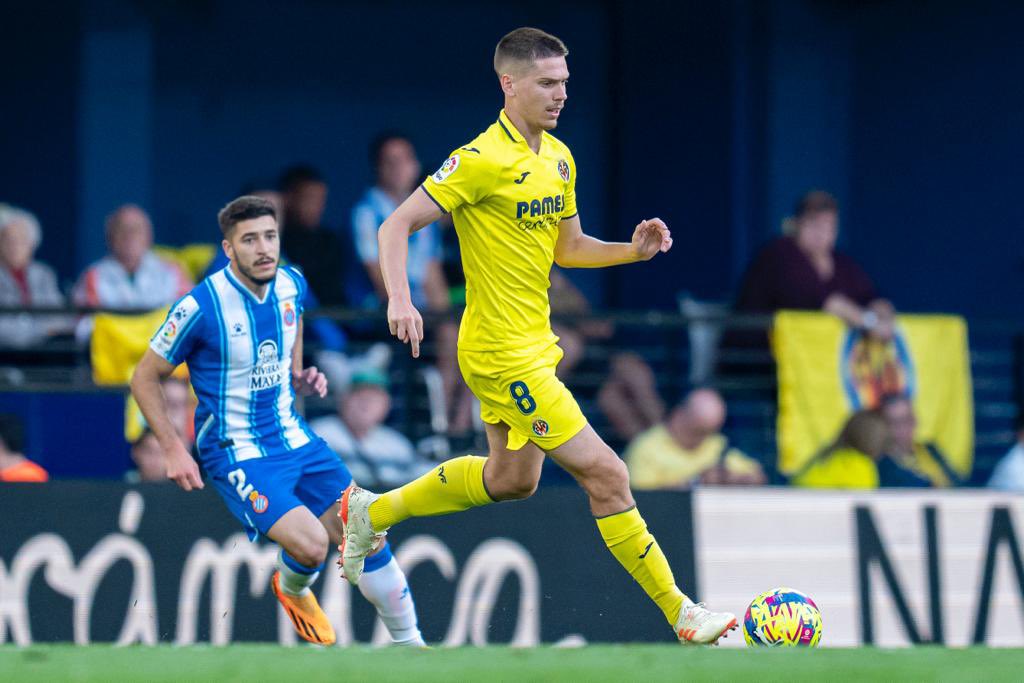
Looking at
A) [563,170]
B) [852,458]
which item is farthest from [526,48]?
[852,458]

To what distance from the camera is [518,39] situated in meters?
6.46

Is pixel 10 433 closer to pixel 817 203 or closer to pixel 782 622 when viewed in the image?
pixel 782 622

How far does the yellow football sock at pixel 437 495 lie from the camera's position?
22.3 ft

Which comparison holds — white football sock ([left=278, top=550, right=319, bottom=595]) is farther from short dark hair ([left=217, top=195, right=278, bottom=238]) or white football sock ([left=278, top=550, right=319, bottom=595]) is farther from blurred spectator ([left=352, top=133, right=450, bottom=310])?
blurred spectator ([left=352, top=133, right=450, bottom=310])

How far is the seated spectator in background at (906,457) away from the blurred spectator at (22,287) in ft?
16.5

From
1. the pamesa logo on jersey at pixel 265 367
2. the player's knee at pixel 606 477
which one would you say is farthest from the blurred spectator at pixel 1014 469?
the pamesa logo on jersey at pixel 265 367

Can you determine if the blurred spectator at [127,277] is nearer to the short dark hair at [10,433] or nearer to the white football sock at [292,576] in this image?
the short dark hair at [10,433]

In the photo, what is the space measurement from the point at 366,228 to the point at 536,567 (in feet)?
9.37

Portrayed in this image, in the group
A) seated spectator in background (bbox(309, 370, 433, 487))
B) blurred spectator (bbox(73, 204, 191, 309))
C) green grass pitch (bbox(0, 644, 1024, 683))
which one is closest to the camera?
green grass pitch (bbox(0, 644, 1024, 683))

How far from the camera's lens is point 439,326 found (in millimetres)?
10633

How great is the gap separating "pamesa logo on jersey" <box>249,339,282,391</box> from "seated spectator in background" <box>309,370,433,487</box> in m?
2.51

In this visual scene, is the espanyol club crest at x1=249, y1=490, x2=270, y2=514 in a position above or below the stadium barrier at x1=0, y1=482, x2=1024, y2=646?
above

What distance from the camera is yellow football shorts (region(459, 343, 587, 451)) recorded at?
6469 millimetres

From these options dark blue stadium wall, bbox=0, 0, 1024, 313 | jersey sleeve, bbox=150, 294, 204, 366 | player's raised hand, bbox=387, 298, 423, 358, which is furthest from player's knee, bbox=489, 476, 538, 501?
dark blue stadium wall, bbox=0, 0, 1024, 313
